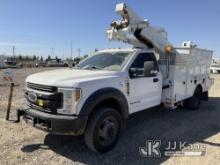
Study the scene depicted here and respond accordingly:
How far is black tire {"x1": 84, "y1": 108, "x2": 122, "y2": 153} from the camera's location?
471 cm

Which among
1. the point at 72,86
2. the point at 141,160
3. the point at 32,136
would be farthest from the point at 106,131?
the point at 32,136

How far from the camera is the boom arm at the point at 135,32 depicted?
6.48 meters

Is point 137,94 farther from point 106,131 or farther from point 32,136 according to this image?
point 32,136

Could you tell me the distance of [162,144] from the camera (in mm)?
5523

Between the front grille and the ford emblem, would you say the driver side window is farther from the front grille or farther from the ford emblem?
the ford emblem

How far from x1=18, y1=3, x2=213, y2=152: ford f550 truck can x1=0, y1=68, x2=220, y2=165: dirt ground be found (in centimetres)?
42

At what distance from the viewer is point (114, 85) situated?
524cm

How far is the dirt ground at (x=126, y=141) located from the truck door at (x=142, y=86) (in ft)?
2.43

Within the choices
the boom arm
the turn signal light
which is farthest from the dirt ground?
the boom arm

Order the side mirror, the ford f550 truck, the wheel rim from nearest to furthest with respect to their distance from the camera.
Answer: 1. the ford f550 truck
2. the wheel rim
3. the side mirror

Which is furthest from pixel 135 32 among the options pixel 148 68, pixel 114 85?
pixel 114 85

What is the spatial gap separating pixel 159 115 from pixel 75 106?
14.0 ft

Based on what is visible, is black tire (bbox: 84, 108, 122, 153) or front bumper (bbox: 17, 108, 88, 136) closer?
front bumper (bbox: 17, 108, 88, 136)

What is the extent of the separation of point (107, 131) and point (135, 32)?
122 inches
